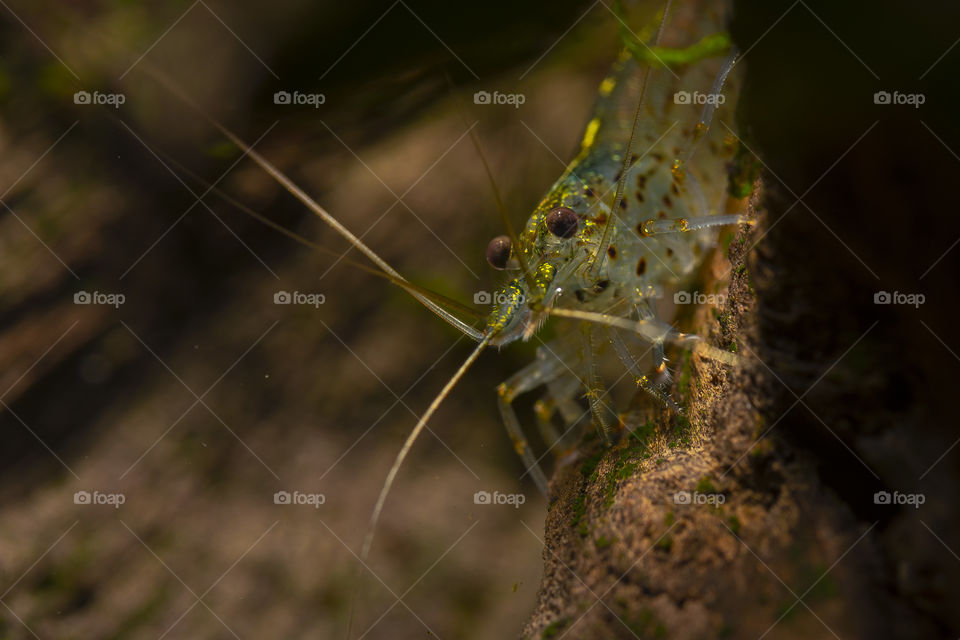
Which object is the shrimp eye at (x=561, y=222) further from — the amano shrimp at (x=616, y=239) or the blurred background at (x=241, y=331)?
the blurred background at (x=241, y=331)

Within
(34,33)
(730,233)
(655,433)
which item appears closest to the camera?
(655,433)

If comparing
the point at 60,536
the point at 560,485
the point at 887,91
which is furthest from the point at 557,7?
the point at 60,536

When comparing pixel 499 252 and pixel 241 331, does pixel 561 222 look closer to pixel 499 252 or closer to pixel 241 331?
pixel 499 252

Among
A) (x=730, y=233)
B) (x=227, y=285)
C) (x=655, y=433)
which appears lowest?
(x=655, y=433)

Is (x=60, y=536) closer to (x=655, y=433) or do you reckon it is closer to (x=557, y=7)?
(x=655, y=433)

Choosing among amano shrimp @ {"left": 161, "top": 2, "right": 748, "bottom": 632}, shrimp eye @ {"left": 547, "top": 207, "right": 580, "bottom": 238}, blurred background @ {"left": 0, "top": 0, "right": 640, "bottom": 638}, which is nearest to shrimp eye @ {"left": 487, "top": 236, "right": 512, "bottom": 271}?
amano shrimp @ {"left": 161, "top": 2, "right": 748, "bottom": 632}

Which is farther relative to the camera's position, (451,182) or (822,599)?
(451,182)

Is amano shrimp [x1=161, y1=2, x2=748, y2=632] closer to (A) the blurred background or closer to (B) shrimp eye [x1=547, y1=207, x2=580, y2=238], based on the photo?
(B) shrimp eye [x1=547, y1=207, x2=580, y2=238]

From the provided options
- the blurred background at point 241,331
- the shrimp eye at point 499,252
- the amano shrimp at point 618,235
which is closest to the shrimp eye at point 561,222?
the amano shrimp at point 618,235
